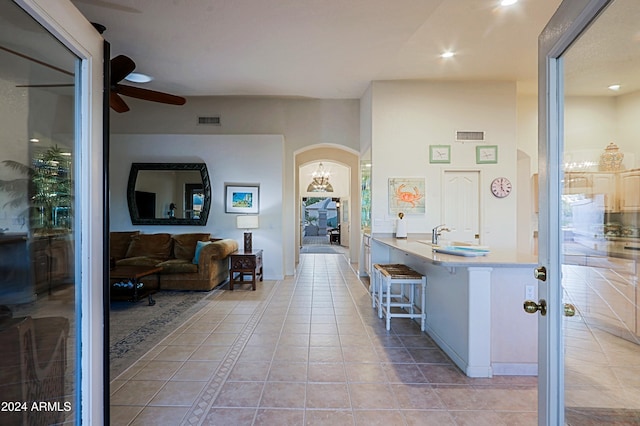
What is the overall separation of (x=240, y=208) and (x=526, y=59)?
526cm

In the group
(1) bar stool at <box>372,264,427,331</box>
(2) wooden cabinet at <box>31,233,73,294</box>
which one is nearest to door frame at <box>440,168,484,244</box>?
(1) bar stool at <box>372,264,427,331</box>

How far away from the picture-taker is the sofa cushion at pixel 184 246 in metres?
5.62

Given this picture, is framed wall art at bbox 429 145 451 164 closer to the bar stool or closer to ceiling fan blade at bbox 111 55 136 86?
the bar stool

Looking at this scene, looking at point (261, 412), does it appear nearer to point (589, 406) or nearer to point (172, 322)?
point (589, 406)

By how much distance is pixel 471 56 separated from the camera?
450 centimetres

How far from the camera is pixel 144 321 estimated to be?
12.1ft

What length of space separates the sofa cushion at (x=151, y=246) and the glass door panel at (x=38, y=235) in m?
4.54

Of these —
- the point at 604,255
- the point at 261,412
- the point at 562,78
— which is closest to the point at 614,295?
the point at 604,255

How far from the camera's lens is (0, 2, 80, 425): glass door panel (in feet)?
3.88

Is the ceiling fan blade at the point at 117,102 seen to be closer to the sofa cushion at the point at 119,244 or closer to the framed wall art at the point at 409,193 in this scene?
the sofa cushion at the point at 119,244

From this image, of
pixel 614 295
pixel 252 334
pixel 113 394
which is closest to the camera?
pixel 614 295

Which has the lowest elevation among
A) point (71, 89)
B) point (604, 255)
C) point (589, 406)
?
point (589, 406)

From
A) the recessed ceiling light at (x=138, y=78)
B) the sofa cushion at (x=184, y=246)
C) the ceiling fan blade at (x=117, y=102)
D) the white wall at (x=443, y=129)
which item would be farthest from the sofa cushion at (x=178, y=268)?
the white wall at (x=443, y=129)

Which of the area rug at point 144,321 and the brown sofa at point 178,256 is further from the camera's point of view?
the brown sofa at point 178,256
